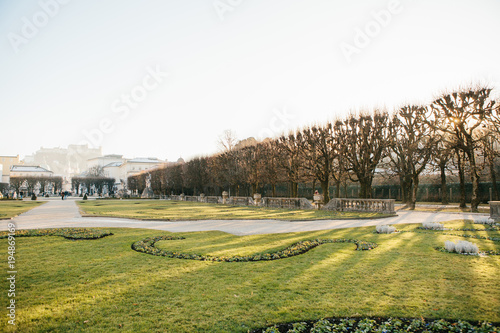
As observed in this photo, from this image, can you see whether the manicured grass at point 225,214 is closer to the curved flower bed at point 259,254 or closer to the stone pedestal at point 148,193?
the curved flower bed at point 259,254

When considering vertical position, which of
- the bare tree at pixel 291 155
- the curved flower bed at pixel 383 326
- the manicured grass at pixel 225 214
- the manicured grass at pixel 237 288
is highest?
the bare tree at pixel 291 155

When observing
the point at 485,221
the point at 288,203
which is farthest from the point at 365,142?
the point at 485,221

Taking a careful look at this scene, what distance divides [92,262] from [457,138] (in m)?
25.6

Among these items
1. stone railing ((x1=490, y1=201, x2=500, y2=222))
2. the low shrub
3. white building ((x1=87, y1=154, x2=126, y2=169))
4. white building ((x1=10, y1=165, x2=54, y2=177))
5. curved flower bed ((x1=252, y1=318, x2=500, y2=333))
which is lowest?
curved flower bed ((x1=252, y1=318, x2=500, y2=333))

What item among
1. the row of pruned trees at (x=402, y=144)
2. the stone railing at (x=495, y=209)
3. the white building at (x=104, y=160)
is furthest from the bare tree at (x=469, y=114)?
the white building at (x=104, y=160)

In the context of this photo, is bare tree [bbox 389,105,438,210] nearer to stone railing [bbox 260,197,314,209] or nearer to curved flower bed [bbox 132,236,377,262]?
stone railing [bbox 260,197,314,209]

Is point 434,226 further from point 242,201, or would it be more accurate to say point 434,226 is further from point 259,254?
point 242,201

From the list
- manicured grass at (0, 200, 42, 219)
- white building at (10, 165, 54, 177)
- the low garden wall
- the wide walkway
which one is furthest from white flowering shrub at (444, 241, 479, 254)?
white building at (10, 165, 54, 177)

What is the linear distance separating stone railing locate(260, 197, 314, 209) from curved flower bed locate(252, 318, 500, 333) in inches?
945

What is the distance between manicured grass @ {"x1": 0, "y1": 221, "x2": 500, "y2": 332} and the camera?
4723 mm

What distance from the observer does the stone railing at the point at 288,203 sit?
28703 mm

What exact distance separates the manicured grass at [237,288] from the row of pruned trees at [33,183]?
84.8 m

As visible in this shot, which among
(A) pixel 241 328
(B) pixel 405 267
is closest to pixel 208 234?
(B) pixel 405 267

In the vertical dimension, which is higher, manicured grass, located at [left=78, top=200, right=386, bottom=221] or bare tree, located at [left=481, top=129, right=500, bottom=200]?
bare tree, located at [left=481, top=129, right=500, bottom=200]
